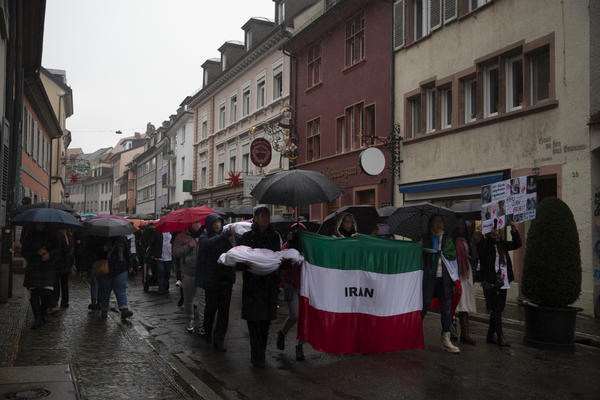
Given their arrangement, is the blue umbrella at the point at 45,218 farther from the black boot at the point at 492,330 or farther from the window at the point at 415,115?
the window at the point at 415,115

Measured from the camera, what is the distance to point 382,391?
239 inches

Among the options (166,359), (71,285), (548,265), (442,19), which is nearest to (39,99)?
(71,285)

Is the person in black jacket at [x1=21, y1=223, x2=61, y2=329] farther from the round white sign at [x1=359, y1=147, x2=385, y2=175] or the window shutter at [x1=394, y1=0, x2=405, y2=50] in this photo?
the window shutter at [x1=394, y1=0, x2=405, y2=50]

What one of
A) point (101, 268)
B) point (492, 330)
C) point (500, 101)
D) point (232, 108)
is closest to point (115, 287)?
point (101, 268)

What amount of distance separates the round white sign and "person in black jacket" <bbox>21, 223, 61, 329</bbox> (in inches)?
445

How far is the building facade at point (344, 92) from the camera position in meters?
21.0

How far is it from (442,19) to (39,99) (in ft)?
59.4

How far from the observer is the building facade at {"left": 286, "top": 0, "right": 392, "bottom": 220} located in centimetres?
2095

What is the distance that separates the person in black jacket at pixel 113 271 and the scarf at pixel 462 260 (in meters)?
5.66

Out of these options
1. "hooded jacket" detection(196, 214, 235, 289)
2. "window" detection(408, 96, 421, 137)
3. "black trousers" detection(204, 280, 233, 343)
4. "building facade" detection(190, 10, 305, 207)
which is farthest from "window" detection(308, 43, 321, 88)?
"black trousers" detection(204, 280, 233, 343)

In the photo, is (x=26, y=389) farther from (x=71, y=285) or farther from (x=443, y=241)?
(x=71, y=285)

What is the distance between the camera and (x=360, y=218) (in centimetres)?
1037

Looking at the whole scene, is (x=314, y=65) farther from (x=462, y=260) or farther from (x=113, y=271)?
(x=462, y=260)

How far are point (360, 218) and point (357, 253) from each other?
8.98 ft
